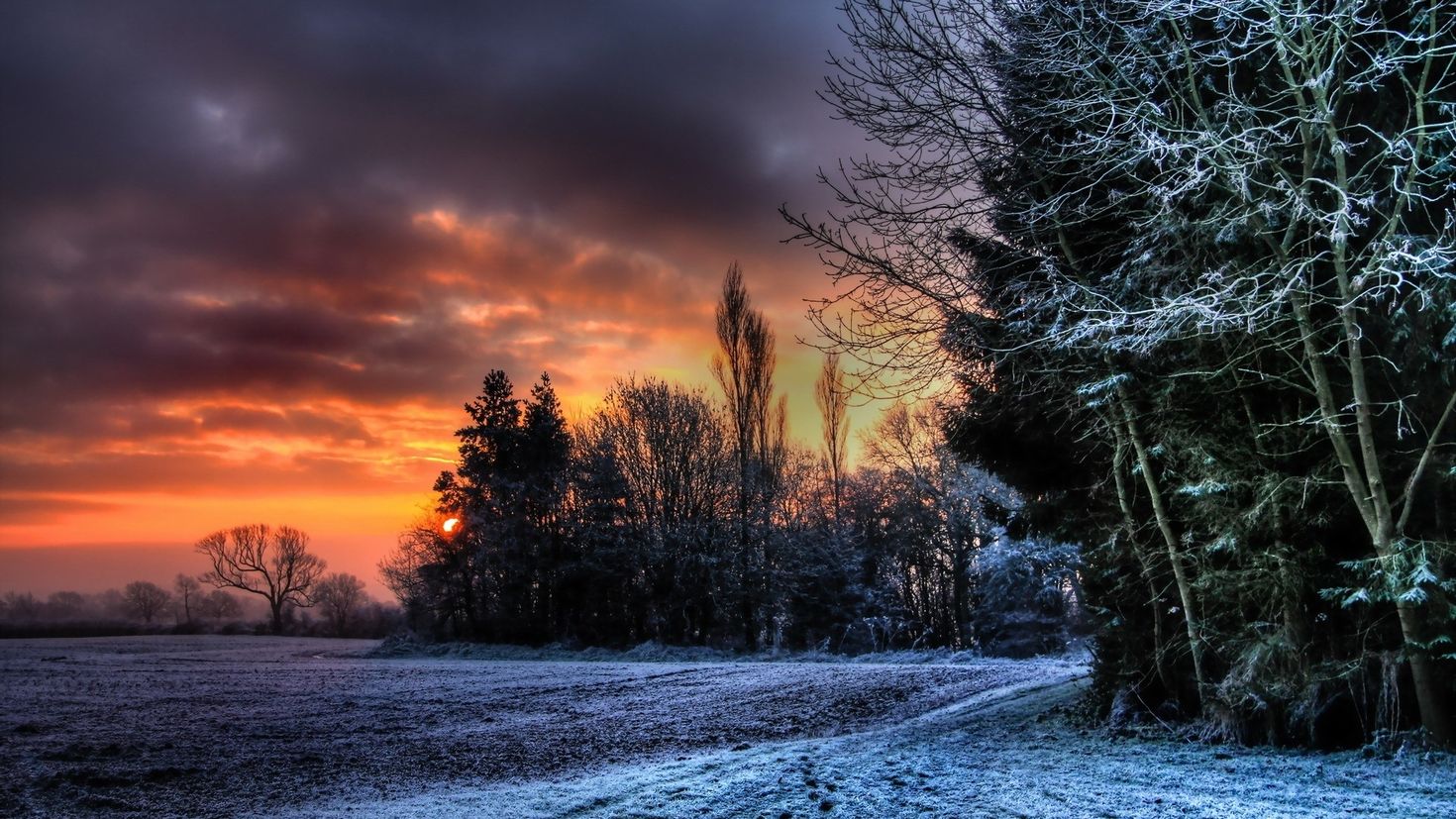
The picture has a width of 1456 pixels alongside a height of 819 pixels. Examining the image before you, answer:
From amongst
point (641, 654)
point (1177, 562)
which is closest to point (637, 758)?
point (1177, 562)

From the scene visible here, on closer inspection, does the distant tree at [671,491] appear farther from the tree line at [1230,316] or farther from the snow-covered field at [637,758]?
the tree line at [1230,316]

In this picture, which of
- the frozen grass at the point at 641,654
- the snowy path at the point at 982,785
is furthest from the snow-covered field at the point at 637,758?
the frozen grass at the point at 641,654

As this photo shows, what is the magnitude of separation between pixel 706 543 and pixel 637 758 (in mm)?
20909

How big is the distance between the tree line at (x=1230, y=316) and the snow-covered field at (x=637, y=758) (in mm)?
944

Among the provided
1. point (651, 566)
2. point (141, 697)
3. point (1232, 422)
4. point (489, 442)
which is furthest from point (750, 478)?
point (1232, 422)

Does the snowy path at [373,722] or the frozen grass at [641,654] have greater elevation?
the snowy path at [373,722]

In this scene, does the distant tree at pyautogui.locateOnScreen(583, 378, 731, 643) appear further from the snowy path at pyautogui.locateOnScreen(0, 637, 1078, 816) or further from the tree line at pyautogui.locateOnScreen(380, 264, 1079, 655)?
the snowy path at pyautogui.locateOnScreen(0, 637, 1078, 816)

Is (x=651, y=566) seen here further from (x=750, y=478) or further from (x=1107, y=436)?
(x=1107, y=436)

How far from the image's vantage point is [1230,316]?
495cm

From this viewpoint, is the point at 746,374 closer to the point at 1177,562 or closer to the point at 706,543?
the point at 706,543

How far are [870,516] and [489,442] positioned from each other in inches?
611

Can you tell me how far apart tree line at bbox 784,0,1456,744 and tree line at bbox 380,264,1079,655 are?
778 inches

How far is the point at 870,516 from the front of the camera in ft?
105

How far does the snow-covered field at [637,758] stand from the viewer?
178 inches
